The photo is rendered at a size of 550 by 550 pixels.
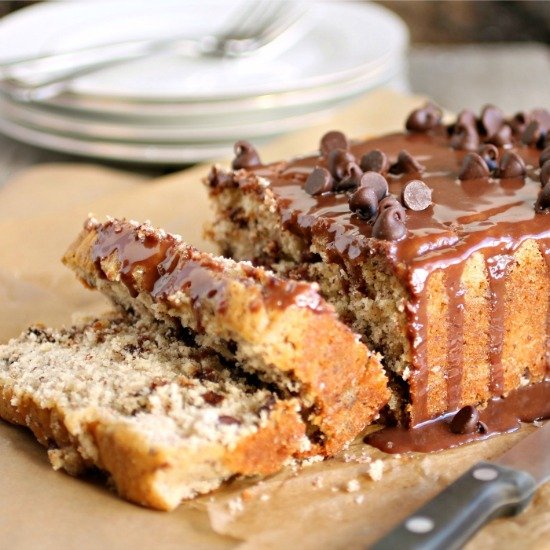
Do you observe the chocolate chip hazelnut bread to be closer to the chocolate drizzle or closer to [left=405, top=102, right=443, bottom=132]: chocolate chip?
the chocolate drizzle

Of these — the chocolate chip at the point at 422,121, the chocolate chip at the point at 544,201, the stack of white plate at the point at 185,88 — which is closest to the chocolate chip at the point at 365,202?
the chocolate chip at the point at 544,201

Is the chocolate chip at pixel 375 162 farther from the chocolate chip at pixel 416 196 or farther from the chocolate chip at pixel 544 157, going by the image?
the chocolate chip at pixel 544 157

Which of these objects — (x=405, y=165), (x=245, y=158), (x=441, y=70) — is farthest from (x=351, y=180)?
(x=441, y=70)

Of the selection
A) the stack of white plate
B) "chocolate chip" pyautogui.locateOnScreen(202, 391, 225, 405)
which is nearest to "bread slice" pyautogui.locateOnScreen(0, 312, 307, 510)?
"chocolate chip" pyautogui.locateOnScreen(202, 391, 225, 405)

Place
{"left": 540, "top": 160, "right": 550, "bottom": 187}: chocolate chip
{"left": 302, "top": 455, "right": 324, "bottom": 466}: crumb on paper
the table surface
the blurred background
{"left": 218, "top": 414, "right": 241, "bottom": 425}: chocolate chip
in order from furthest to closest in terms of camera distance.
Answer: the table surface
the blurred background
{"left": 540, "top": 160, "right": 550, "bottom": 187}: chocolate chip
{"left": 302, "top": 455, "right": 324, "bottom": 466}: crumb on paper
{"left": 218, "top": 414, "right": 241, "bottom": 425}: chocolate chip

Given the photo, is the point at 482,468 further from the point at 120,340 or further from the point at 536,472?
the point at 120,340
